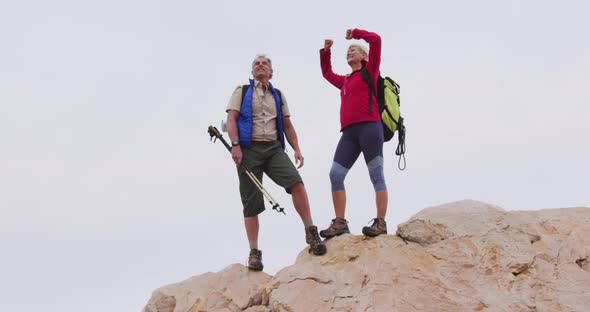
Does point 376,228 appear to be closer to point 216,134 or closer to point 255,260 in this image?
point 255,260

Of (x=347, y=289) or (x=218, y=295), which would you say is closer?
(x=347, y=289)

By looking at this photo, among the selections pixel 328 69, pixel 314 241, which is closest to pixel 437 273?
pixel 314 241

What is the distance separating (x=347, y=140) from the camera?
28.8 ft

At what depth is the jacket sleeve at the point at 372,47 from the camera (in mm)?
8336

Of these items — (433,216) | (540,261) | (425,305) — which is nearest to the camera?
(425,305)

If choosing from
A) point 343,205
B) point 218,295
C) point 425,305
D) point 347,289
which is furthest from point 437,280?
point 218,295

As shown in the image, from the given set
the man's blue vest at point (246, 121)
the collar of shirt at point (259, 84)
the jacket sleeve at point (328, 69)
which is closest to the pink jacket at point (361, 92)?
the jacket sleeve at point (328, 69)

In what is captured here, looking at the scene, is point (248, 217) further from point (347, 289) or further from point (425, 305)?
point (425, 305)

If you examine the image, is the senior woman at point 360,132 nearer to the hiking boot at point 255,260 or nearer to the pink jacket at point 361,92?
the pink jacket at point 361,92

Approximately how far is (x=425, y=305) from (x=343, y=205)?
6.72 ft

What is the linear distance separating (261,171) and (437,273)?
9.63ft

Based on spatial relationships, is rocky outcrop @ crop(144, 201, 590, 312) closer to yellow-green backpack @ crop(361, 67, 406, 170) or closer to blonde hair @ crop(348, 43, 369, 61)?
yellow-green backpack @ crop(361, 67, 406, 170)

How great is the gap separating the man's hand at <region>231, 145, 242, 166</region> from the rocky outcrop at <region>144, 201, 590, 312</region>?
169 cm

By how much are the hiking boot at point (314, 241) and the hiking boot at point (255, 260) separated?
90 cm
